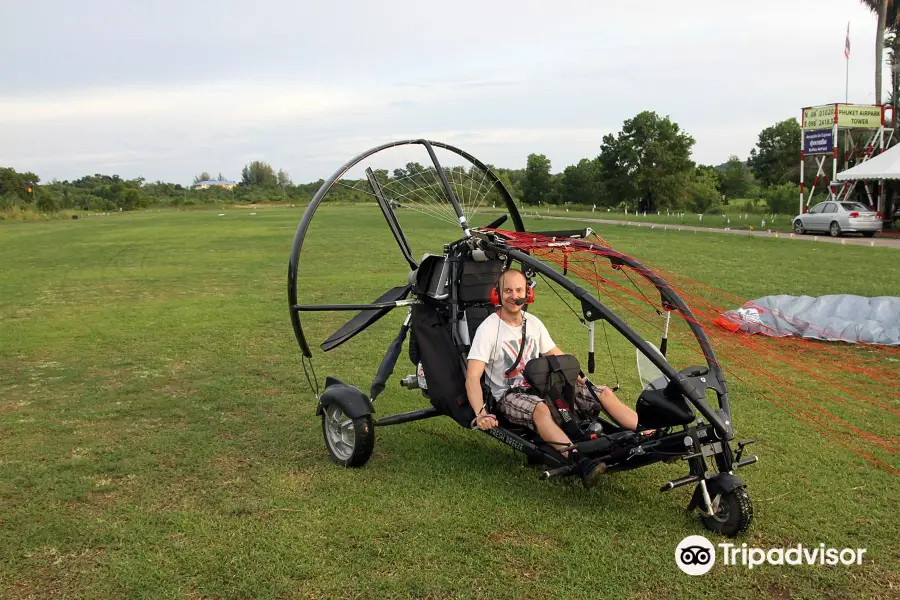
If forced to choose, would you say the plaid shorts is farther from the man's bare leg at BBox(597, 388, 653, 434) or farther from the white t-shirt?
the white t-shirt

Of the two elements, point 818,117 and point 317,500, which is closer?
point 317,500

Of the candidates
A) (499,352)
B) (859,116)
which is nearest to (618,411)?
(499,352)

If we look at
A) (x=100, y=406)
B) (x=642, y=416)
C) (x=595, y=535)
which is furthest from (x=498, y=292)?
Result: (x=100, y=406)

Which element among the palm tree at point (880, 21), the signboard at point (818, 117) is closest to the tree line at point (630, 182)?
the palm tree at point (880, 21)

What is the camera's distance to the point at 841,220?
28.5 metres

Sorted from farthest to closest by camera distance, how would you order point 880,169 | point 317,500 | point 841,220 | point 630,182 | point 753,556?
point 630,182 → point 880,169 → point 841,220 → point 317,500 → point 753,556

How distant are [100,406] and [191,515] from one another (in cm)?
325

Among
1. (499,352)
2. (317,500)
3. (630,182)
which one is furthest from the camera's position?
(630,182)

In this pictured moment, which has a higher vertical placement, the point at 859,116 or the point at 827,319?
the point at 859,116

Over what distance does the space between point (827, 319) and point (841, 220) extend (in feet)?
71.7

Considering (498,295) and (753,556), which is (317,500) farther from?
(753,556)

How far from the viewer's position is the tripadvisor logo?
416 centimetres

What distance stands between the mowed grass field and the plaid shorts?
0.54 metres

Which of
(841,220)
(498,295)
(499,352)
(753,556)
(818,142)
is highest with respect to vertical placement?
(818,142)
